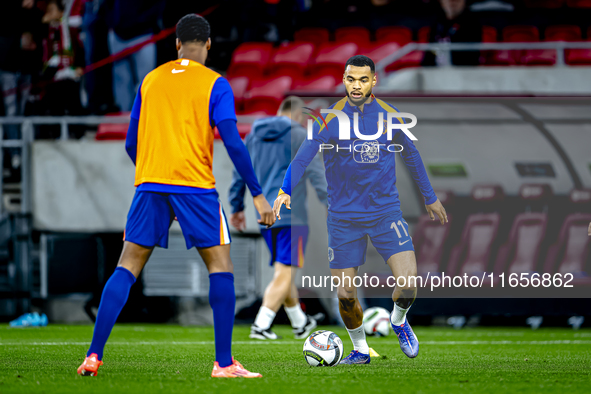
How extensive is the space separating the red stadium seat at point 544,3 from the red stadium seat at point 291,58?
4214 millimetres

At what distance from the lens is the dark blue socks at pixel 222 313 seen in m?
3.74

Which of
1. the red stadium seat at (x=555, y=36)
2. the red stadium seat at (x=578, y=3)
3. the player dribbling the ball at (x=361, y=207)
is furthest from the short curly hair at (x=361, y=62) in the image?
the red stadium seat at (x=578, y=3)

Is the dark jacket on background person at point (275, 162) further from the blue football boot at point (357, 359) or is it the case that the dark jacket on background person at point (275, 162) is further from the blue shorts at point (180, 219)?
the blue shorts at point (180, 219)

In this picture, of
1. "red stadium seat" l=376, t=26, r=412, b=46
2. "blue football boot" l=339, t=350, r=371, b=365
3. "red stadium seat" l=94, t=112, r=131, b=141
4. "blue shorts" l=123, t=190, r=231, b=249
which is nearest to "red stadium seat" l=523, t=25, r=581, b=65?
"red stadium seat" l=376, t=26, r=412, b=46

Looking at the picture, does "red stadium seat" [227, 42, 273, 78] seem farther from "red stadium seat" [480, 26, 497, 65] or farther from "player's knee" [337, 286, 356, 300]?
"player's knee" [337, 286, 356, 300]

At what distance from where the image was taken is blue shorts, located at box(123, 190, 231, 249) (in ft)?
12.3

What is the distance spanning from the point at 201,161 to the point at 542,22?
441 inches

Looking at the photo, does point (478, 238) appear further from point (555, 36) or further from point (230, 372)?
point (555, 36)

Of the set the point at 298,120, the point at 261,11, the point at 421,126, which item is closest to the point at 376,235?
the point at 298,120

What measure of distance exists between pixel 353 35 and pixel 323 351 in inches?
350

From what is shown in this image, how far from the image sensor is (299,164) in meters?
4.58

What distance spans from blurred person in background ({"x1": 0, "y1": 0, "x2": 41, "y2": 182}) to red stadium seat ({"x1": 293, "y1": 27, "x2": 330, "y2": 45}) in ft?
13.4

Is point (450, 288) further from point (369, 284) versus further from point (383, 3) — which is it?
point (383, 3)

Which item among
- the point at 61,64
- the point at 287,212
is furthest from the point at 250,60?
the point at 287,212
